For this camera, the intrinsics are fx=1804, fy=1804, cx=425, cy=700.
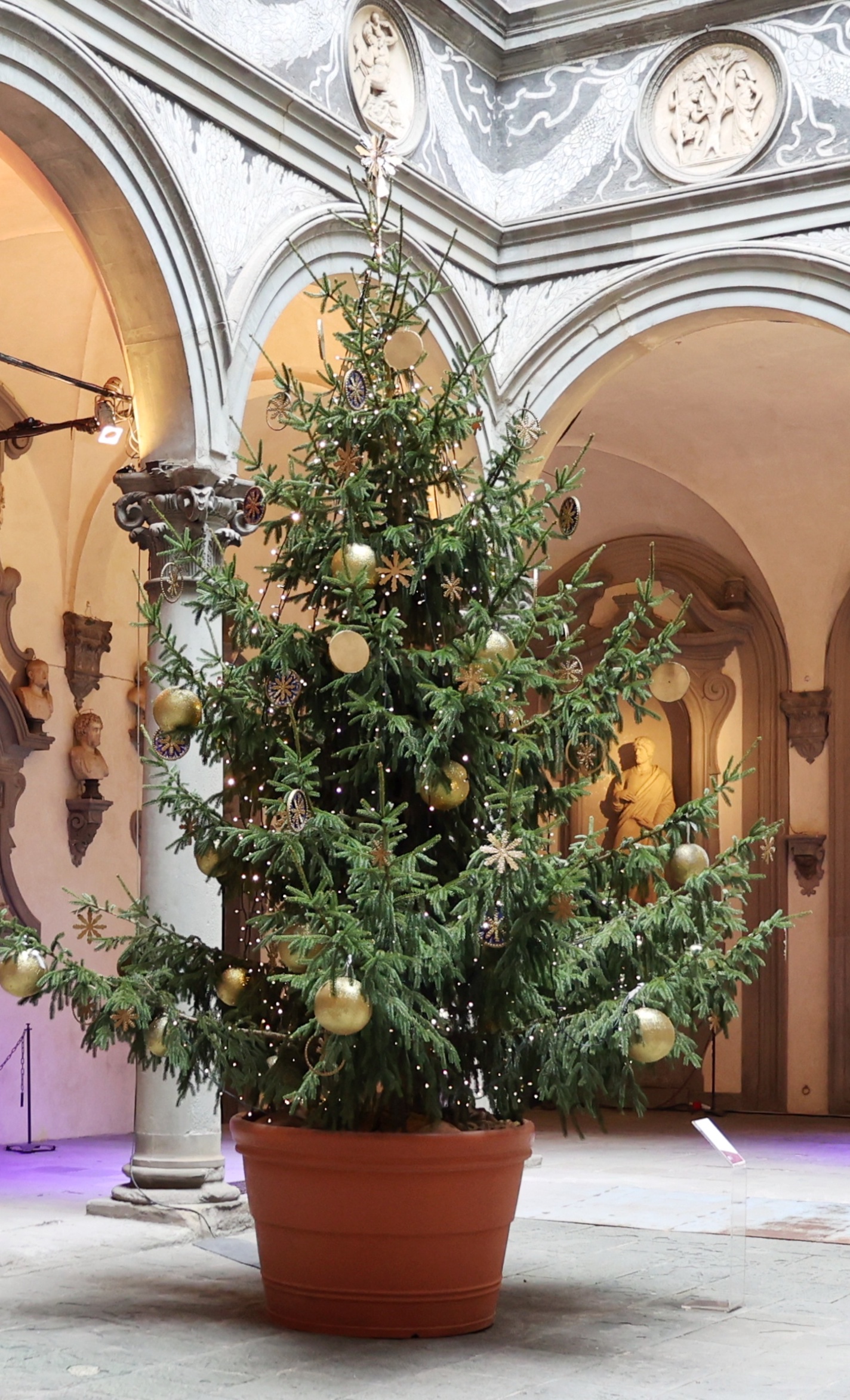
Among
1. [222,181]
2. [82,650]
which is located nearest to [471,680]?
[222,181]

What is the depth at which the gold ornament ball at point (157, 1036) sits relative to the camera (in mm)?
5344

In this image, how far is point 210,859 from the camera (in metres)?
5.68

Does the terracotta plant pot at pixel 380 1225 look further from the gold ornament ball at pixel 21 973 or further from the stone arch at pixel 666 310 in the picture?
the stone arch at pixel 666 310

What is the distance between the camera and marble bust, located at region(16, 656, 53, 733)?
11.3 meters

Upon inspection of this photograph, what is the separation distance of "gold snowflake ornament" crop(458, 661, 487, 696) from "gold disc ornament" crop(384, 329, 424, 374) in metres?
1.02

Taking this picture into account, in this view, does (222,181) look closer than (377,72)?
Yes

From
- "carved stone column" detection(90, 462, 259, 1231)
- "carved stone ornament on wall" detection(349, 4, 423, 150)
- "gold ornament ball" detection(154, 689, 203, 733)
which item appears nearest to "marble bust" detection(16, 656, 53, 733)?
"carved stone column" detection(90, 462, 259, 1231)

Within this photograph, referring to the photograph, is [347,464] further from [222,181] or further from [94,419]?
[94,419]

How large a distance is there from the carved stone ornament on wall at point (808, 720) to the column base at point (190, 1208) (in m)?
7.25

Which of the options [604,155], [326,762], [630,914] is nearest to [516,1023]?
[630,914]

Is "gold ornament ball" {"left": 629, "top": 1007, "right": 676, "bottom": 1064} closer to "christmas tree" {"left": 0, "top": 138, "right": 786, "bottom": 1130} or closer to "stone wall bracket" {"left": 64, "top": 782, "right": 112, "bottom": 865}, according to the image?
"christmas tree" {"left": 0, "top": 138, "right": 786, "bottom": 1130}

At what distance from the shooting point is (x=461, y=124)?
33.0 feet

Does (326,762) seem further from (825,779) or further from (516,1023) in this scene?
(825,779)

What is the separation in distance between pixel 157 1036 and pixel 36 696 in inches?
249
